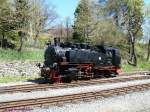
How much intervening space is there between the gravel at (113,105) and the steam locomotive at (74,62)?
6816 mm

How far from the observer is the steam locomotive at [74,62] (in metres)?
26.3

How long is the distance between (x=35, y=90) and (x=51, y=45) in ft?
20.9

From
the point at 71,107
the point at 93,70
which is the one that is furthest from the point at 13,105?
the point at 93,70

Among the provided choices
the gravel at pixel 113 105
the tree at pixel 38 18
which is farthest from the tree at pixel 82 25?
the gravel at pixel 113 105

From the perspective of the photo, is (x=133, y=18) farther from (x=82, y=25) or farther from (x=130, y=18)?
(x=82, y=25)

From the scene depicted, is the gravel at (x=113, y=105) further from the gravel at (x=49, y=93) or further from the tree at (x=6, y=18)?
the tree at (x=6, y=18)

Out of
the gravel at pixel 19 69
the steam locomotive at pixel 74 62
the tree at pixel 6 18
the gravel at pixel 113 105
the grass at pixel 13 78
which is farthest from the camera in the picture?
the tree at pixel 6 18

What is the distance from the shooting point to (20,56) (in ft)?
119

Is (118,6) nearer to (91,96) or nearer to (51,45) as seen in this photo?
(51,45)

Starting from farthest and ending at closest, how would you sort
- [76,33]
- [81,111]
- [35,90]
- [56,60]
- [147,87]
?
[76,33]
[56,60]
[147,87]
[35,90]
[81,111]

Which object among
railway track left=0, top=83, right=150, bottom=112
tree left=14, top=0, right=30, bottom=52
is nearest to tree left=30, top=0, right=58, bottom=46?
tree left=14, top=0, right=30, bottom=52

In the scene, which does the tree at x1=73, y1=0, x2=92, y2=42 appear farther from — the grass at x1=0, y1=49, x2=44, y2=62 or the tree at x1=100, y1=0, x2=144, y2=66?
the grass at x1=0, y1=49, x2=44, y2=62

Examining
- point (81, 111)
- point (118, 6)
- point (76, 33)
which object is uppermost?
point (118, 6)

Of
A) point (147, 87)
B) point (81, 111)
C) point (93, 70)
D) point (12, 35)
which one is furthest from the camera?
point (12, 35)
